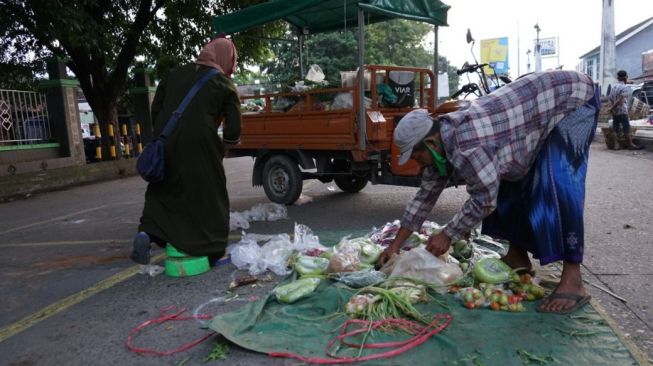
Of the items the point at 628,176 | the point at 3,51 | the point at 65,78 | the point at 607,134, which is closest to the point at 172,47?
the point at 65,78

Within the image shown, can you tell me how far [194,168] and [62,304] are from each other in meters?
1.32

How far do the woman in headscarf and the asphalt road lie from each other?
32cm

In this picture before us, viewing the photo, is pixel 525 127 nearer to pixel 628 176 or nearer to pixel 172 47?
pixel 628 176

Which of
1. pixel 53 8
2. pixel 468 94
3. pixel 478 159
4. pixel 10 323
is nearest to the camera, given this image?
pixel 478 159

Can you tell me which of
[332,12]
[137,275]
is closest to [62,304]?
[137,275]

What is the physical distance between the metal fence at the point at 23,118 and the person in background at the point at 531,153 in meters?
10.7

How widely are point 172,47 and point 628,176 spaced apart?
10.7 meters

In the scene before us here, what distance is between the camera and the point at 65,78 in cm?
1214

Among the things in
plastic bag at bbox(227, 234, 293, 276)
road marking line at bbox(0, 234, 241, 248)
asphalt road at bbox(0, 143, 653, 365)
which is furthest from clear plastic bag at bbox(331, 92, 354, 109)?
plastic bag at bbox(227, 234, 293, 276)

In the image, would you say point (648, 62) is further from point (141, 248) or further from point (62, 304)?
point (62, 304)

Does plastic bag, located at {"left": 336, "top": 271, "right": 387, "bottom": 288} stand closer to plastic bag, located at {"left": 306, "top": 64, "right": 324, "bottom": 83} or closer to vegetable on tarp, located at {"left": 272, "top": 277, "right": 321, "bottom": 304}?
vegetable on tarp, located at {"left": 272, "top": 277, "right": 321, "bottom": 304}

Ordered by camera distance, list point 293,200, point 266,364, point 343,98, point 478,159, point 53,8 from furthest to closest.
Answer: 1. point 53,8
2. point 293,200
3. point 343,98
4. point 478,159
5. point 266,364

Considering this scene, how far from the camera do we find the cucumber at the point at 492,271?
120 inches

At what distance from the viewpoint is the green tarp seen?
2355 millimetres
